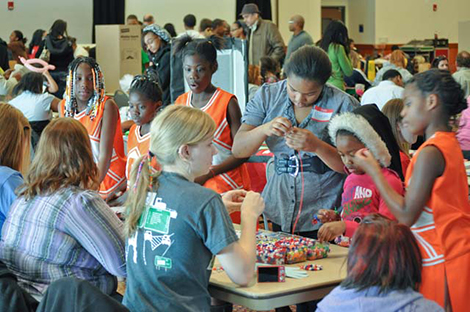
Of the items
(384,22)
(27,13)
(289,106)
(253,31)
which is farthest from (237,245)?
(384,22)

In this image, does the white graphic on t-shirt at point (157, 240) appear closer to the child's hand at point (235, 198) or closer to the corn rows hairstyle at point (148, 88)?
the child's hand at point (235, 198)

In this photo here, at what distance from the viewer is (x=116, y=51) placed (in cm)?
930

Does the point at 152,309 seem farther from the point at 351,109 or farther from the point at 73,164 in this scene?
the point at 351,109

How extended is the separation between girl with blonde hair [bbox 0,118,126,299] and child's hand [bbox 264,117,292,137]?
0.72 m

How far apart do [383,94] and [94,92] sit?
3.55 metres

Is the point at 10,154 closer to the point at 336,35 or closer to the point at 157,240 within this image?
the point at 157,240

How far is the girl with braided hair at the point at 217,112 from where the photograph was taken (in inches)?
132

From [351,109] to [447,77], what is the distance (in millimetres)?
675

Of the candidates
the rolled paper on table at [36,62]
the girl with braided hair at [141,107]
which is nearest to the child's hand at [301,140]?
the girl with braided hair at [141,107]

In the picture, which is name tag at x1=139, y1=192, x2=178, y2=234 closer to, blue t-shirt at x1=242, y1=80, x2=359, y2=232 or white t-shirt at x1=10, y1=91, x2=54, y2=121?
blue t-shirt at x1=242, y1=80, x2=359, y2=232

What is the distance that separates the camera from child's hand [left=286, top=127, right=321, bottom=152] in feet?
9.16

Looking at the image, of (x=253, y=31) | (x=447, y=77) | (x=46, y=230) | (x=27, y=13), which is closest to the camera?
(x=447, y=77)

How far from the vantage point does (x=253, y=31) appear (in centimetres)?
1004

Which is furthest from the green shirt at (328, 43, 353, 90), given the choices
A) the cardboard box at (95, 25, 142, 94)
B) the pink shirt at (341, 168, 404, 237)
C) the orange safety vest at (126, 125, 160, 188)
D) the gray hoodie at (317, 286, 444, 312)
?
the gray hoodie at (317, 286, 444, 312)
